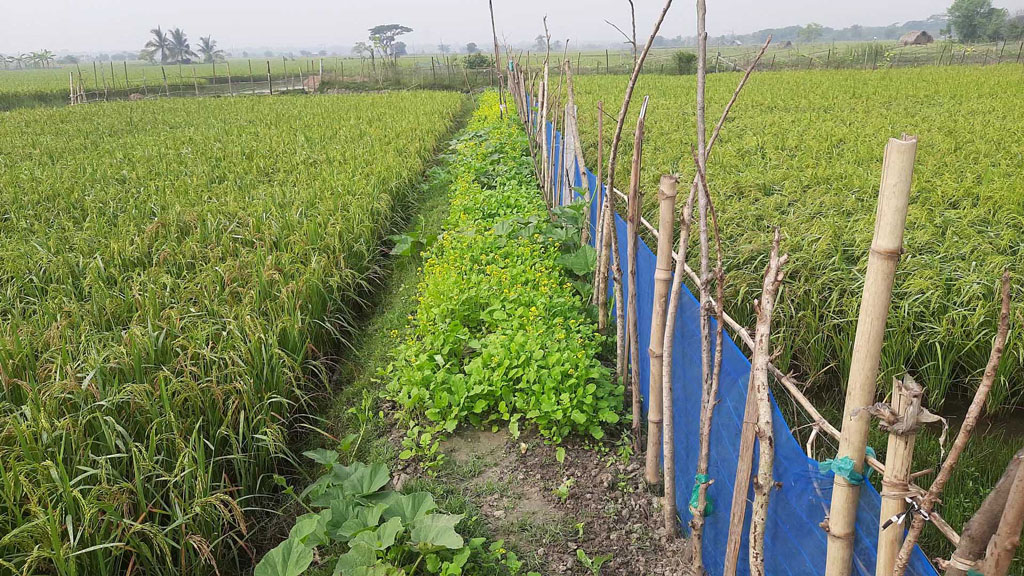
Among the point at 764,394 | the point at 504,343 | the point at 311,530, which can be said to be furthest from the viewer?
the point at 504,343

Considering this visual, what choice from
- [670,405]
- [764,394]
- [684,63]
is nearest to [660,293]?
[670,405]

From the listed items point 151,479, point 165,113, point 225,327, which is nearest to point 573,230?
point 225,327

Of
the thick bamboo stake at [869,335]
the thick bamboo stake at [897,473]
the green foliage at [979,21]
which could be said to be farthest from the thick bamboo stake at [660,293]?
the green foliage at [979,21]

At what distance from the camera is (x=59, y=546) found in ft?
6.52

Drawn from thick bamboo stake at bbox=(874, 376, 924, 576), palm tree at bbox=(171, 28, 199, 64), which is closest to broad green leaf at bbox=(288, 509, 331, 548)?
thick bamboo stake at bbox=(874, 376, 924, 576)

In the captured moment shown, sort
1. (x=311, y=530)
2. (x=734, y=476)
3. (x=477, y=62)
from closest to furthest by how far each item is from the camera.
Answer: (x=734, y=476) → (x=311, y=530) → (x=477, y=62)

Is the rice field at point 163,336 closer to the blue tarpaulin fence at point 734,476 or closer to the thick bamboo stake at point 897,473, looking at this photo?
the blue tarpaulin fence at point 734,476

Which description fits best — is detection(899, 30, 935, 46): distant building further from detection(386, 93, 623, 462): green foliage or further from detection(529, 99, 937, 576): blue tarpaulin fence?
detection(529, 99, 937, 576): blue tarpaulin fence

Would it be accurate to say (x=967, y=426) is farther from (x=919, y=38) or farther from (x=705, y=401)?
(x=919, y=38)

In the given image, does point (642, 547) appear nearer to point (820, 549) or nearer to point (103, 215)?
point (820, 549)

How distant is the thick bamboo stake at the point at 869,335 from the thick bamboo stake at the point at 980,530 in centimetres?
24

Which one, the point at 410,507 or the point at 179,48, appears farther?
the point at 179,48

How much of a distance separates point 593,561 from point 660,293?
1.04m

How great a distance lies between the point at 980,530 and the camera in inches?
42.1
